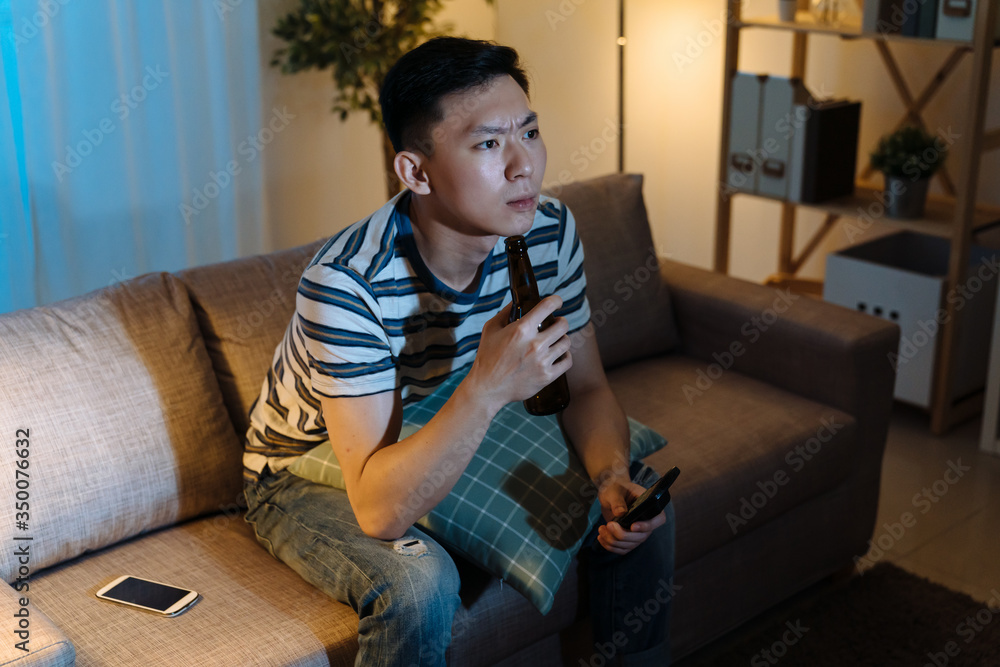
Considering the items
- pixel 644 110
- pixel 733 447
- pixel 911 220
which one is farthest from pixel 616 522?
pixel 644 110

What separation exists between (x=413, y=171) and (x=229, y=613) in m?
0.69

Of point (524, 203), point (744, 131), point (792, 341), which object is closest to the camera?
point (524, 203)

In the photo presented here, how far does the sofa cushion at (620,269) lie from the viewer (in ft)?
7.18

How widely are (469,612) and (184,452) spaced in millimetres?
557

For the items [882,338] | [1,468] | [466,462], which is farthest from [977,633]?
[1,468]

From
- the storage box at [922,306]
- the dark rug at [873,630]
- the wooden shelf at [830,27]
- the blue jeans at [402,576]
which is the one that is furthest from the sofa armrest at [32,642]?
the wooden shelf at [830,27]

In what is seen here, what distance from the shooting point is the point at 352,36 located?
9.61ft

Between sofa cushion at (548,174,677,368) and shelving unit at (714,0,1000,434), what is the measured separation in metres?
0.87

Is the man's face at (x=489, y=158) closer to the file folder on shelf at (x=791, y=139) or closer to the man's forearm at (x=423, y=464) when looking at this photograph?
the man's forearm at (x=423, y=464)

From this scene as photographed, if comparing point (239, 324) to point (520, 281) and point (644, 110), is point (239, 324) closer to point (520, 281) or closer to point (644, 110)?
point (520, 281)

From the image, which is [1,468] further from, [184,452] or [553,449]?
[553,449]

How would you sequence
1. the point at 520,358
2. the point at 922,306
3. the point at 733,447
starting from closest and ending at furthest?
the point at 520,358
the point at 733,447
the point at 922,306

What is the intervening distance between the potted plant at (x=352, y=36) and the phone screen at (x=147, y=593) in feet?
6.02

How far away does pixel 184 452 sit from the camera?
165 cm
